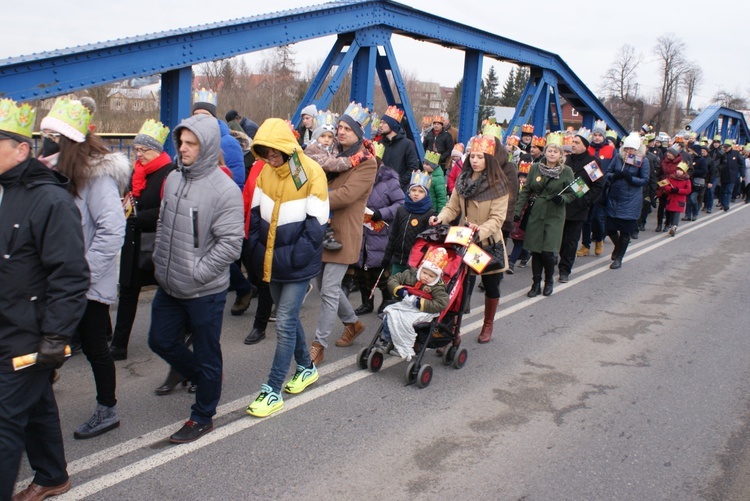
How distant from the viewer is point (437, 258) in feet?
17.4

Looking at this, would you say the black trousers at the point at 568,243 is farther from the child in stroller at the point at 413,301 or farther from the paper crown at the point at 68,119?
the paper crown at the point at 68,119

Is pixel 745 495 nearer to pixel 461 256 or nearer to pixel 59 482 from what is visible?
pixel 461 256

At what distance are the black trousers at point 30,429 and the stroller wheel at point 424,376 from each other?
8.37 ft

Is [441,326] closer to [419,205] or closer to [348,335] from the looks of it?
[348,335]

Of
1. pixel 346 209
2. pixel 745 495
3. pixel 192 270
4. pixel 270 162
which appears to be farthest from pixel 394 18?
pixel 745 495

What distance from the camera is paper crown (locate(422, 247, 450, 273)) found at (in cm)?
528

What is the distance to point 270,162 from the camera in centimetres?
424

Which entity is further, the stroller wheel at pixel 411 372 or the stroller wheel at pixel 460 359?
the stroller wheel at pixel 460 359

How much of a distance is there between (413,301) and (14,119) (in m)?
3.12

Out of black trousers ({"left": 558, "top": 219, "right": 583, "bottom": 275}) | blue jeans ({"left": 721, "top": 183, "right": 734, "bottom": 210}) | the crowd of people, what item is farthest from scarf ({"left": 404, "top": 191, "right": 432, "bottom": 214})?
blue jeans ({"left": 721, "top": 183, "right": 734, "bottom": 210})

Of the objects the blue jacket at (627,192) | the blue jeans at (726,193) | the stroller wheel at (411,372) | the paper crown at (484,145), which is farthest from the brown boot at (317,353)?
the blue jeans at (726,193)

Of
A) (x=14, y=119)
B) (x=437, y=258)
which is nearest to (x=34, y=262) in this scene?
(x=14, y=119)

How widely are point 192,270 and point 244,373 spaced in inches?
64.9

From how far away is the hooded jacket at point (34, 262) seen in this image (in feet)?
9.51
